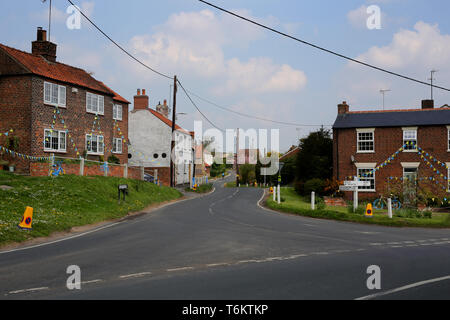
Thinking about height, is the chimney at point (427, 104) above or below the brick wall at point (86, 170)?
above

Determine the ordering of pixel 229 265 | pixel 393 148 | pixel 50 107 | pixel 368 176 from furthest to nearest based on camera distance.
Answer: pixel 368 176, pixel 393 148, pixel 50 107, pixel 229 265

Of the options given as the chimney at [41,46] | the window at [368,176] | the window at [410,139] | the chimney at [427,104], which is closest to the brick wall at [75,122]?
the chimney at [41,46]

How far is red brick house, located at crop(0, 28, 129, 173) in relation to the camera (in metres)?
26.9

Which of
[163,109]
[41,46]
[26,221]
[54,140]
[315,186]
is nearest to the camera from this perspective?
[26,221]

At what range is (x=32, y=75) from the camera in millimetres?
26922

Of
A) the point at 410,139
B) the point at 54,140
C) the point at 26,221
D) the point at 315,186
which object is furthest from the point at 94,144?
the point at 410,139

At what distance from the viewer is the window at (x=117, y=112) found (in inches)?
1470

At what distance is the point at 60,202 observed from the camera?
17.6 m

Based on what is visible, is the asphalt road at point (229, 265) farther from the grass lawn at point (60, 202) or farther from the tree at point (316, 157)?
the tree at point (316, 157)

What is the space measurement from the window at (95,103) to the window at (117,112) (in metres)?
3.44

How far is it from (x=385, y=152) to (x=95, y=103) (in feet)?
82.8

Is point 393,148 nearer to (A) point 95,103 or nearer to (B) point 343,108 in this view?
(B) point 343,108

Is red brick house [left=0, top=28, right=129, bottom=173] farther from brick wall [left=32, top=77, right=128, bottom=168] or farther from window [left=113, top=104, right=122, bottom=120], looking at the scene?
window [left=113, top=104, right=122, bottom=120]

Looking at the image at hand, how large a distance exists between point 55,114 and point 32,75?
126 inches
